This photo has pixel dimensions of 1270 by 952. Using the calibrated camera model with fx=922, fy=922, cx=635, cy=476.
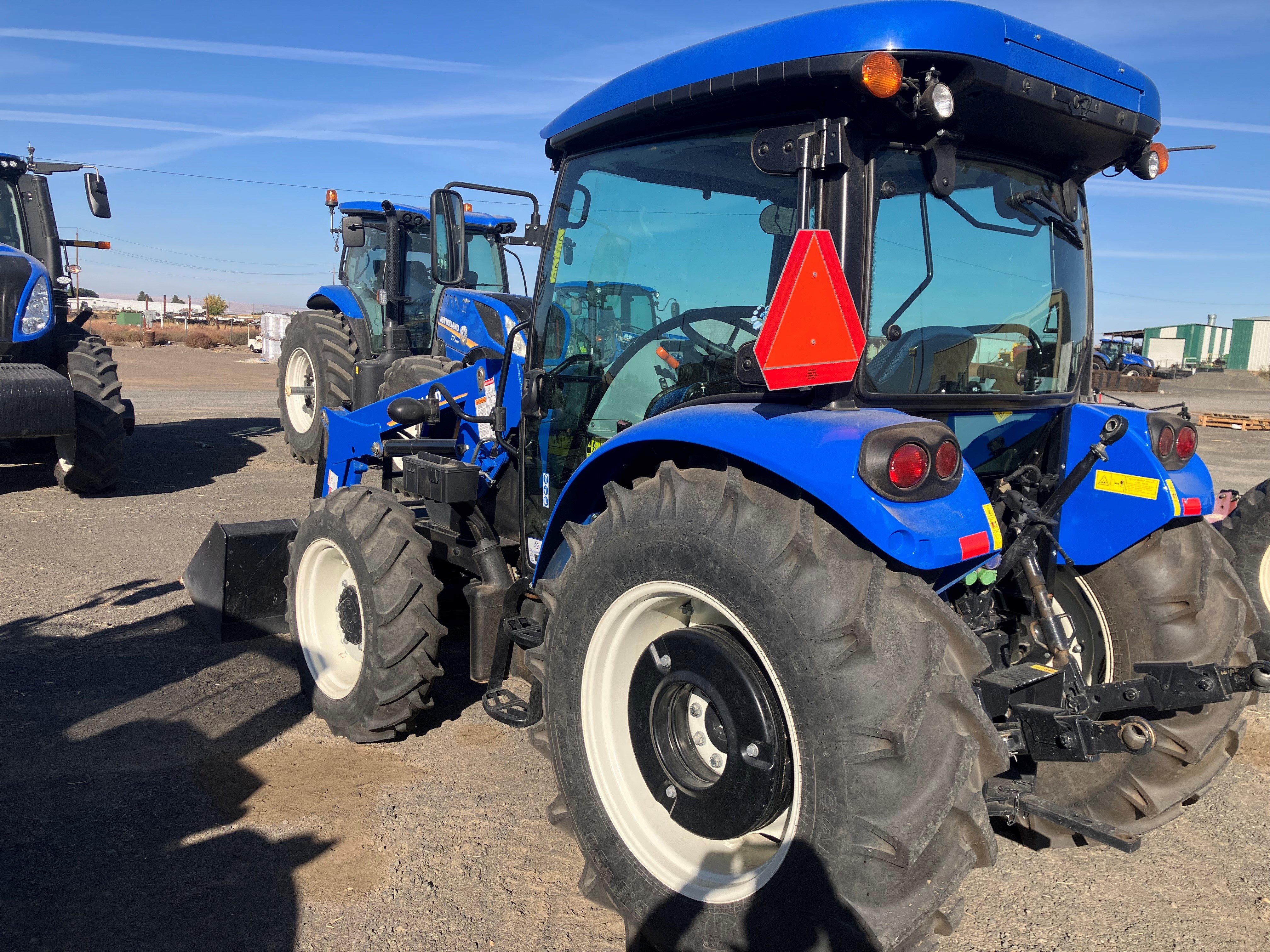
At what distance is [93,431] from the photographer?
7.96 metres

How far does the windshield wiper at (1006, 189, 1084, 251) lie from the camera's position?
2746 mm

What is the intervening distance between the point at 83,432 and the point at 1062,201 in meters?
7.93

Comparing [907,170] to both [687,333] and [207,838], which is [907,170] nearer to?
[687,333]

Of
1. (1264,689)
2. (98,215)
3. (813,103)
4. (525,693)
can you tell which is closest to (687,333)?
(813,103)

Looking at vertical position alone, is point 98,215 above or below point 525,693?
above

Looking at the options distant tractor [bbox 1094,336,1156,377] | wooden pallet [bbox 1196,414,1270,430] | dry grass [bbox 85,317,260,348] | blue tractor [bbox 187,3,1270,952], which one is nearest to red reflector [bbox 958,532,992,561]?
blue tractor [bbox 187,3,1270,952]

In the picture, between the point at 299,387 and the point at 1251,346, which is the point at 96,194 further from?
the point at 1251,346

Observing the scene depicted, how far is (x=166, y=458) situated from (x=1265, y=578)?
398 inches

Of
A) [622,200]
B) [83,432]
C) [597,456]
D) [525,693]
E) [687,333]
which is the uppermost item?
[622,200]

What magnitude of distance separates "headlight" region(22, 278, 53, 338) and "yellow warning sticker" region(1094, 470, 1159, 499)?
354 inches

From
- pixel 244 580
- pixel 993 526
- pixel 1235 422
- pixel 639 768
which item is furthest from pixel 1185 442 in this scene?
pixel 1235 422

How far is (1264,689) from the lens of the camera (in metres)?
2.48

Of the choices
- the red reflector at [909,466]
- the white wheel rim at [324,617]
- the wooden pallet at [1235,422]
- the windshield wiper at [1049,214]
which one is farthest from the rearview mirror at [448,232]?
the wooden pallet at [1235,422]

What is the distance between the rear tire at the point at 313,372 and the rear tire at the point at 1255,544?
8147 millimetres
